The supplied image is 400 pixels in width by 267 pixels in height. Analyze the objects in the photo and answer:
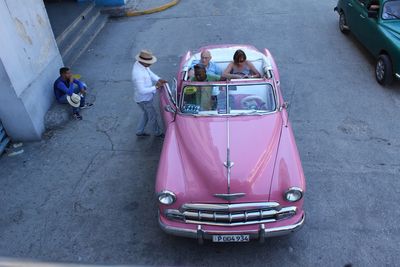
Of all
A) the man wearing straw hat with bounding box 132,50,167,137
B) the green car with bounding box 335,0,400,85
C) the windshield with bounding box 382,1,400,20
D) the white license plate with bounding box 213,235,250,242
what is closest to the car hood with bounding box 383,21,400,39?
the green car with bounding box 335,0,400,85

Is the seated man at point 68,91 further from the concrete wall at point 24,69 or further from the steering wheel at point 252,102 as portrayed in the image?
the steering wheel at point 252,102

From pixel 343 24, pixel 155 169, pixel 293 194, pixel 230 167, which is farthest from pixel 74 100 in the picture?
pixel 343 24

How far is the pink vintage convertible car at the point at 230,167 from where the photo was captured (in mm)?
4281

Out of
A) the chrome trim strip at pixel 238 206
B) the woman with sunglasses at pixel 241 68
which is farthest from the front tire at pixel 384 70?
the chrome trim strip at pixel 238 206

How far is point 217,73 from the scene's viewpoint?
6.58 m

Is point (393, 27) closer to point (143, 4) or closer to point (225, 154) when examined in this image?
point (225, 154)

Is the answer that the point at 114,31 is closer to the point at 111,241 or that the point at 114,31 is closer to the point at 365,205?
the point at 111,241

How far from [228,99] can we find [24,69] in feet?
13.0

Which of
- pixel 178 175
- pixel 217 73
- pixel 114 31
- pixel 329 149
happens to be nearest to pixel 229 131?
pixel 178 175

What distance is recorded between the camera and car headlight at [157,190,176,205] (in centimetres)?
432

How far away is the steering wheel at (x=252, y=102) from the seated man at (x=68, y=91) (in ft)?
12.5

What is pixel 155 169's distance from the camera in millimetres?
6172

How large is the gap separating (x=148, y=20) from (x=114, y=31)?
1276 millimetres

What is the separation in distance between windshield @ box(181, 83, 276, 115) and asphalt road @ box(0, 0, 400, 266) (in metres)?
1.43
